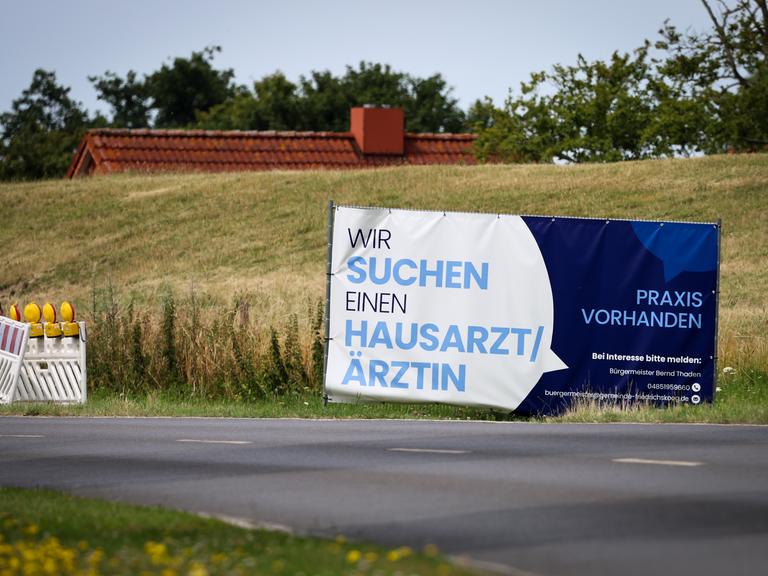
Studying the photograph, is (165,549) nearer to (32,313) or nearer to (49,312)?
(49,312)

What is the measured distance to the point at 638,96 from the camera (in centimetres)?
6675

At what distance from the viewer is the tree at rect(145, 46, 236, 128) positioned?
107625 millimetres

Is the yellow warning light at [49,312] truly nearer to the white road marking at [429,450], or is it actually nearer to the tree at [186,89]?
the white road marking at [429,450]

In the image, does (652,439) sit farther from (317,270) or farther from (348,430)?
(317,270)

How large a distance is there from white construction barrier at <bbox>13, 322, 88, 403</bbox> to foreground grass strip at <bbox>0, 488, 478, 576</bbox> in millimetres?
11031

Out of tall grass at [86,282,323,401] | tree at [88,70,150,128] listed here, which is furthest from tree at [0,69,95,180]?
tall grass at [86,282,323,401]

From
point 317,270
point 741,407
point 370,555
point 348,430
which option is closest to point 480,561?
point 370,555

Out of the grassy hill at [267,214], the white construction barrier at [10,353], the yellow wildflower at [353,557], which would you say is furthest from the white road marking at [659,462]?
the grassy hill at [267,214]

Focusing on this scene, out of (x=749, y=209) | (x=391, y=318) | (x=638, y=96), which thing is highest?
(x=638, y=96)

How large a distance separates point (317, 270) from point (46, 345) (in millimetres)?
18120

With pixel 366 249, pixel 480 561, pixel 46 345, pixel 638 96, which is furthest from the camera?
pixel 638 96

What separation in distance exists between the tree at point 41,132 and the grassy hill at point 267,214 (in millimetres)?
27103

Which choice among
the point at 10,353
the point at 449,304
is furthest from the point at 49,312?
the point at 449,304

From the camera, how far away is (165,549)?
8.24 metres
